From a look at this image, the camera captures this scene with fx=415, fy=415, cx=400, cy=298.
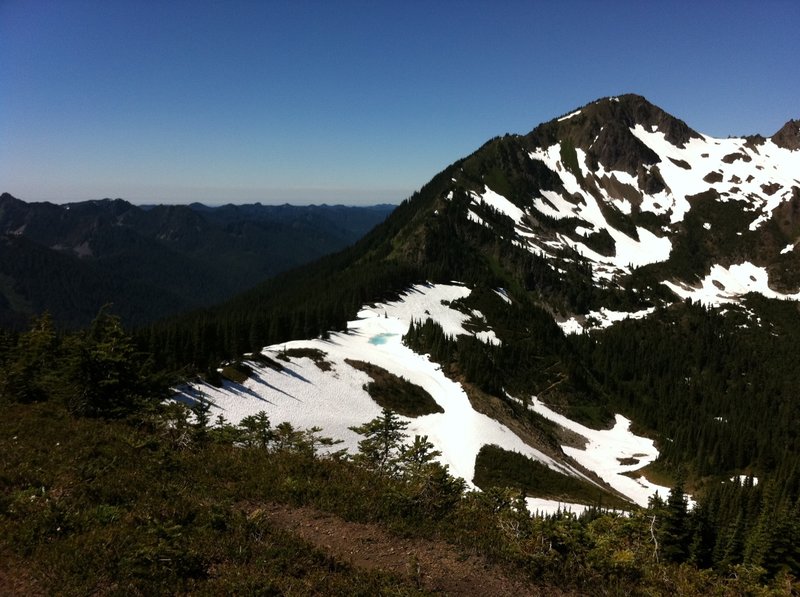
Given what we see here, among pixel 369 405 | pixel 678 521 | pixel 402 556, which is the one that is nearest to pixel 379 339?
pixel 369 405

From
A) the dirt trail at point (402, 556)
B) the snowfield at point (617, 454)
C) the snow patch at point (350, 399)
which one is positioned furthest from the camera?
the snowfield at point (617, 454)

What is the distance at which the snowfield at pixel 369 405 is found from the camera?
176 feet

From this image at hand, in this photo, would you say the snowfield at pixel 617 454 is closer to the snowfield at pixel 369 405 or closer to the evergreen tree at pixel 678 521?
the snowfield at pixel 369 405

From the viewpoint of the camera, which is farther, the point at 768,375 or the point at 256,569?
the point at 768,375

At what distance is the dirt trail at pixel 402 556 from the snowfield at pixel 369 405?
26.5m

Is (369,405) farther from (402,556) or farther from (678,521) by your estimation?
(402,556)

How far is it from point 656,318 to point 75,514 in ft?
736

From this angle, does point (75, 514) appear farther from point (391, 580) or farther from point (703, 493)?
point (703, 493)

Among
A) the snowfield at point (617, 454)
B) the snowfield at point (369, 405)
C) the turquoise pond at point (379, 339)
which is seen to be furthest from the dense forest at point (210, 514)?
the turquoise pond at point (379, 339)

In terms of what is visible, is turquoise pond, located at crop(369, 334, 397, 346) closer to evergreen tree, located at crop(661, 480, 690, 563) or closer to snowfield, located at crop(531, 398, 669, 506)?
snowfield, located at crop(531, 398, 669, 506)

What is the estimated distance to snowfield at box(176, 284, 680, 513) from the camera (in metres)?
53.8

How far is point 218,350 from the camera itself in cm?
6600

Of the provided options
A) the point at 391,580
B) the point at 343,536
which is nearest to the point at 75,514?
the point at 343,536

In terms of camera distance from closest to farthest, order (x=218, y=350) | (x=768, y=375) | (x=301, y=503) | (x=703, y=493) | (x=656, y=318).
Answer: (x=301, y=503) < (x=218, y=350) < (x=703, y=493) < (x=768, y=375) < (x=656, y=318)
